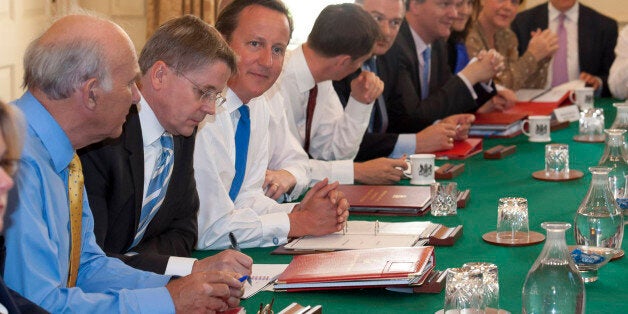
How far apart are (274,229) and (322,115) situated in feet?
5.18

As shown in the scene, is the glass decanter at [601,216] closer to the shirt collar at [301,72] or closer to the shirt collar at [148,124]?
the shirt collar at [148,124]

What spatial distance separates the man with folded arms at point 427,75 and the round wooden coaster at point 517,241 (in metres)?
2.07

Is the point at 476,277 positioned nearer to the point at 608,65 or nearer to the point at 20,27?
the point at 20,27

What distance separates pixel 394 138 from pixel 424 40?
1.11m

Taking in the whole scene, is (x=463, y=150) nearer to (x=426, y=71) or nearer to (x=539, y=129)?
(x=539, y=129)

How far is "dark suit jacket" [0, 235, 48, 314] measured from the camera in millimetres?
1688

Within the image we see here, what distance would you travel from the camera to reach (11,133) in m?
1.68

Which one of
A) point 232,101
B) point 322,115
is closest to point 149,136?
point 232,101

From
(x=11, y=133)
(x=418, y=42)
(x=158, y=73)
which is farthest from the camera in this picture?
(x=418, y=42)

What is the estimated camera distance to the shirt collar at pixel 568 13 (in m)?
6.62

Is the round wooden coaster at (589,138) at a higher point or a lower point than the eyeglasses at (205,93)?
lower

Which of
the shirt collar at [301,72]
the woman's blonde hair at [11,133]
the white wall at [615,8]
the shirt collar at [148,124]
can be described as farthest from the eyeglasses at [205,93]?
the white wall at [615,8]

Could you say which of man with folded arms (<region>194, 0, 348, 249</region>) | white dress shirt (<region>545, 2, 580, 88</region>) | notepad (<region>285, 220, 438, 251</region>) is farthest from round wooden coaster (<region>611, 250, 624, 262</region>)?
white dress shirt (<region>545, 2, 580, 88</region>)

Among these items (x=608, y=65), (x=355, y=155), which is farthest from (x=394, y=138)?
(x=608, y=65)
